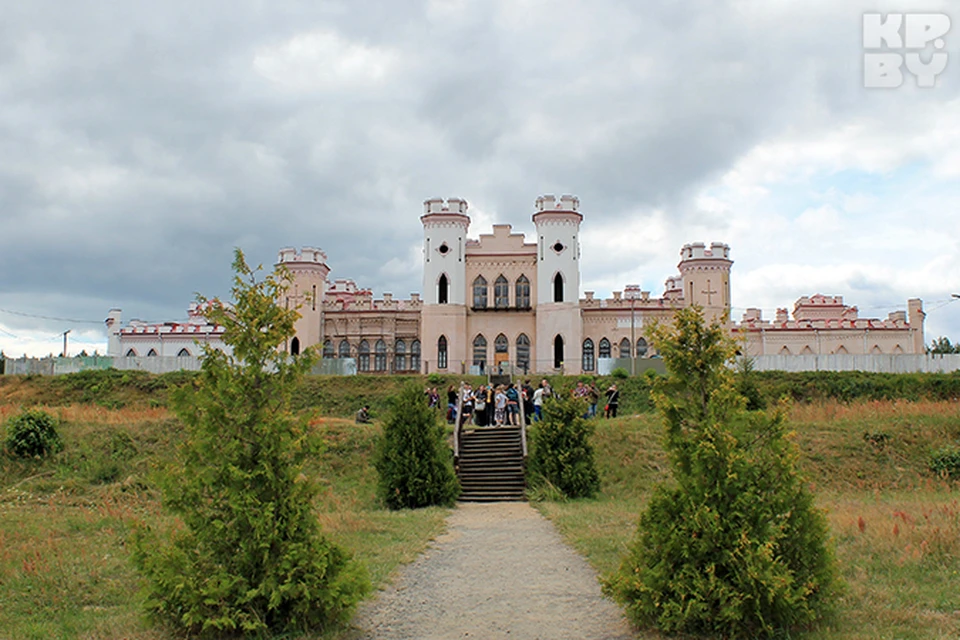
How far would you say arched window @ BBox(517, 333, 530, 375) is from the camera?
146 feet

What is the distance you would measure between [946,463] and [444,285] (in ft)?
98.2

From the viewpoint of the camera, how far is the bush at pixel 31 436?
20297mm

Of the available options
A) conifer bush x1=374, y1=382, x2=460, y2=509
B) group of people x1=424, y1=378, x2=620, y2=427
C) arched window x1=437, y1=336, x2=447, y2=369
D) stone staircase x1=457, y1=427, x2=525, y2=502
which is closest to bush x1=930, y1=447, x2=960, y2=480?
group of people x1=424, y1=378, x2=620, y2=427

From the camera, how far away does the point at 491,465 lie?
19.9 m

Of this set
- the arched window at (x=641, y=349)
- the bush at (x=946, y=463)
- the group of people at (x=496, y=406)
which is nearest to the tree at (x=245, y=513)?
the group of people at (x=496, y=406)

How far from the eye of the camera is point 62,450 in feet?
69.1

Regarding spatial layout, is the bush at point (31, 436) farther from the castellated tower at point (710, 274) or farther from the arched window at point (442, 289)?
the castellated tower at point (710, 274)

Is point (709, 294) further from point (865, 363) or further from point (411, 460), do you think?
point (411, 460)

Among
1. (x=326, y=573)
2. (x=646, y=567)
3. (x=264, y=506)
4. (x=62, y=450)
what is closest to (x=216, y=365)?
(x=264, y=506)

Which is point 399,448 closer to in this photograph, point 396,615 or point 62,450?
point 396,615

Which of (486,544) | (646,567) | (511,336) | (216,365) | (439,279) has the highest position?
(439,279)

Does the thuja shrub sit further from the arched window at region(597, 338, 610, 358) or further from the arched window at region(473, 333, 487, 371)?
the arched window at region(597, 338, 610, 358)

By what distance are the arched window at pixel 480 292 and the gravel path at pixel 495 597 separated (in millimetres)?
33139

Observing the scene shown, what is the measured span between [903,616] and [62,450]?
68.1ft
